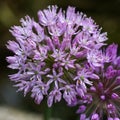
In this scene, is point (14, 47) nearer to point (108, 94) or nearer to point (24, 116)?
point (108, 94)

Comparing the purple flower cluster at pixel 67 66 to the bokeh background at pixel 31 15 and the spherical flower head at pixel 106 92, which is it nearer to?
the spherical flower head at pixel 106 92

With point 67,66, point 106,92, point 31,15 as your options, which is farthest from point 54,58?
point 31,15

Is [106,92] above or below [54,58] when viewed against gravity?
below

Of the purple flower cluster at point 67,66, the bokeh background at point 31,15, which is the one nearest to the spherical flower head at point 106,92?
the purple flower cluster at point 67,66

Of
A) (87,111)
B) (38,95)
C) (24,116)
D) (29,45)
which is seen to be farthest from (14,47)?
(24,116)

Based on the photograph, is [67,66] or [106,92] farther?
[106,92]

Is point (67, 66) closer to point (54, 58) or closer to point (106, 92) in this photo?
point (54, 58)

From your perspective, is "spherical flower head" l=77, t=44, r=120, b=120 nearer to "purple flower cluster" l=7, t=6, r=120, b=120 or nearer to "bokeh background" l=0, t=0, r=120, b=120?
"purple flower cluster" l=7, t=6, r=120, b=120

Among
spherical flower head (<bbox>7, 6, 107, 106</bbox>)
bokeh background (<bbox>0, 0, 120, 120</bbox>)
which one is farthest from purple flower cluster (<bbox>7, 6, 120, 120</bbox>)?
bokeh background (<bbox>0, 0, 120, 120</bbox>)
